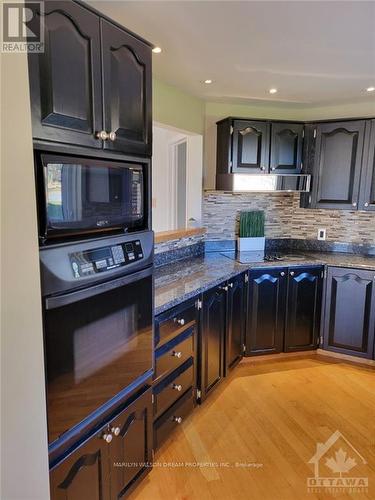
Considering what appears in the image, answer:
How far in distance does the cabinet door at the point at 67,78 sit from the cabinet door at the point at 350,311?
2584mm

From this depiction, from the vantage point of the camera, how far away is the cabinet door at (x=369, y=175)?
3.12 metres

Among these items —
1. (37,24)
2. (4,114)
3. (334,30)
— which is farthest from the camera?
(334,30)

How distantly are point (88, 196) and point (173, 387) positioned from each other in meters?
1.32

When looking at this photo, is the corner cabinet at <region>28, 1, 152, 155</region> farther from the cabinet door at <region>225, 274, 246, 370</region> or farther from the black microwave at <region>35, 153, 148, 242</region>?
the cabinet door at <region>225, 274, 246, 370</region>

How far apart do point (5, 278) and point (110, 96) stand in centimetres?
80

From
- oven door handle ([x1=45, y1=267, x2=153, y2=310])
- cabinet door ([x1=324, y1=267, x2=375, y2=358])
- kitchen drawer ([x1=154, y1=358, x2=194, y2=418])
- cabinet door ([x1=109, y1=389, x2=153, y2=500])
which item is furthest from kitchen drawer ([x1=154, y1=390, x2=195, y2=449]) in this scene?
cabinet door ([x1=324, y1=267, x2=375, y2=358])

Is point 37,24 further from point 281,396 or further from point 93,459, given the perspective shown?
point 281,396

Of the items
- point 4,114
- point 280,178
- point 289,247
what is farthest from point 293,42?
point 289,247

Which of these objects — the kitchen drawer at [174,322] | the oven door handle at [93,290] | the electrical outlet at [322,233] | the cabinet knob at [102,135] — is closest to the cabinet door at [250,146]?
the electrical outlet at [322,233]

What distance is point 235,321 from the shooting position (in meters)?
2.87

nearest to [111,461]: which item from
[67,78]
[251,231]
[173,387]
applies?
[173,387]

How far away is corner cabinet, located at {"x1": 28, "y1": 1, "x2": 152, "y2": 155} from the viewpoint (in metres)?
1.08

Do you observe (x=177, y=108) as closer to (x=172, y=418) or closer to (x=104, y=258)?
(x=104, y=258)

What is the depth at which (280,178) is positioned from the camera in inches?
128
